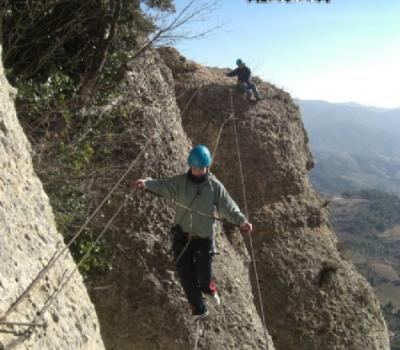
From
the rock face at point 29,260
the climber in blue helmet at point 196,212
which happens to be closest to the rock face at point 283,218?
the climber in blue helmet at point 196,212

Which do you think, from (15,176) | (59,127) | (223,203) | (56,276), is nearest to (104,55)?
(59,127)

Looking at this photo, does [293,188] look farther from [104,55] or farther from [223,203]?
[223,203]

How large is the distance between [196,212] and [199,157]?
35.7 inches

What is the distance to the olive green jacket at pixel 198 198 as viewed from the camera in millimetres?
7695

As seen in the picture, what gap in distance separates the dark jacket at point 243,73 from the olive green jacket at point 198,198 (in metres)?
19.1

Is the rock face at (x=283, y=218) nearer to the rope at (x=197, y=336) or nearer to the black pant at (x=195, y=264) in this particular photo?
the rope at (x=197, y=336)

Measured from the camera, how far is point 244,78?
26438mm

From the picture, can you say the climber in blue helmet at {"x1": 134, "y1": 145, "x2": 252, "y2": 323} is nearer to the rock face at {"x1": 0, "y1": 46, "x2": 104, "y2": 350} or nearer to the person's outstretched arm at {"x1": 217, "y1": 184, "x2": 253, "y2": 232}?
the person's outstretched arm at {"x1": 217, "y1": 184, "x2": 253, "y2": 232}

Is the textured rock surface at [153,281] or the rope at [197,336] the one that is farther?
the textured rock surface at [153,281]

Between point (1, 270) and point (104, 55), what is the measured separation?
7670 millimetres

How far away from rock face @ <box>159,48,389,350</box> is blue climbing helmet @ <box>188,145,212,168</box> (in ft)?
46.1

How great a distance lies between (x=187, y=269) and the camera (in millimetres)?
8125

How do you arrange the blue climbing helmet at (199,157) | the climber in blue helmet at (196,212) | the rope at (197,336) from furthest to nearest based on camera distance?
1. the rope at (197,336)
2. the climber in blue helmet at (196,212)
3. the blue climbing helmet at (199,157)

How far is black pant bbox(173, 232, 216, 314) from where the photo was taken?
794 cm
